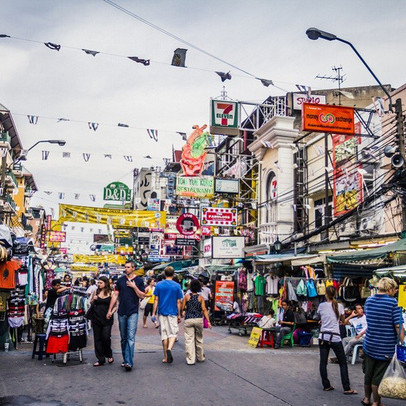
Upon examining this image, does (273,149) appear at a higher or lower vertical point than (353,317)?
higher

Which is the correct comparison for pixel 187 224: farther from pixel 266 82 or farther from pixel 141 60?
pixel 141 60

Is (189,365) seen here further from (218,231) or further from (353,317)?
(218,231)

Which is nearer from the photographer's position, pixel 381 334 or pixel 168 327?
pixel 381 334

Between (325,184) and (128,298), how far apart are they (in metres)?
15.0

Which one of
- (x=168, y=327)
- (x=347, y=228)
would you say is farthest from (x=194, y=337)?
(x=347, y=228)

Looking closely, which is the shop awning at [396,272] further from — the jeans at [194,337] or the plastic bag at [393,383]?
the plastic bag at [393,383]

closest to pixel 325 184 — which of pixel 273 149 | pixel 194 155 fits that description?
pixel 273 149

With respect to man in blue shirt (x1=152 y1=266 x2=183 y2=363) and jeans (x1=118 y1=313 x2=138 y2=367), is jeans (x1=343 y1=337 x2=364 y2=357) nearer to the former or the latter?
man in blue shirt (x1=152 y1=266 x2=183 y2=363)

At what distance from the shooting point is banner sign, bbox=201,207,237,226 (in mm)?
25562

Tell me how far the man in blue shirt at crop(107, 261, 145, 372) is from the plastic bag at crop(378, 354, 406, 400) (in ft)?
14.4

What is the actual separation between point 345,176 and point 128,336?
46.9 feet

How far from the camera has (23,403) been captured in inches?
247

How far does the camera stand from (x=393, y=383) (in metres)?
5.79

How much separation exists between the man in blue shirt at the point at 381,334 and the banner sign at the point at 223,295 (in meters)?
13.0
